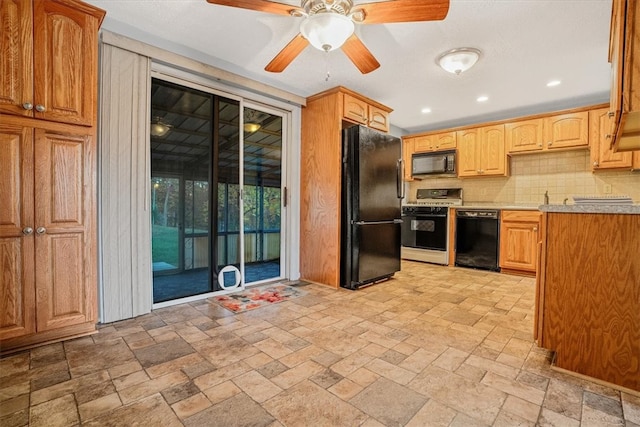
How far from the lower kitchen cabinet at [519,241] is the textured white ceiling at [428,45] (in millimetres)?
1627

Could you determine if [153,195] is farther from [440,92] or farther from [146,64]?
[440,92]

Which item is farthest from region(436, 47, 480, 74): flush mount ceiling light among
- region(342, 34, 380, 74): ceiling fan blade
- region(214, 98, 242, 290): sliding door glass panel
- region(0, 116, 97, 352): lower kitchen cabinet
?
region(0, 116, 97, 352): lower kitchen cabinet

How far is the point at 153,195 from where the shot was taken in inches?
111

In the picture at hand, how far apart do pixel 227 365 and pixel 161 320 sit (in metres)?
1.02

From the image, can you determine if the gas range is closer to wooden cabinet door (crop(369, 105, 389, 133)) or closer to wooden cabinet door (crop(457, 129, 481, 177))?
wooden cabinet door (crop(457, 129, 481, 177))

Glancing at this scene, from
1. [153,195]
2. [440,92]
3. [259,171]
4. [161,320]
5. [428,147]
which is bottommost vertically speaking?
[161,320]

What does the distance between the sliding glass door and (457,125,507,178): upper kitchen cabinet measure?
10.00 ft

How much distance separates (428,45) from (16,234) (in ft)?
11.2

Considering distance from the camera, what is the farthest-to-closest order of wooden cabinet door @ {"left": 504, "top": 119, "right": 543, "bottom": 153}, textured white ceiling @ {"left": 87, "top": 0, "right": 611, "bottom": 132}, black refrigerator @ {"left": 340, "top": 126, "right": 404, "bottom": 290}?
wooden cabinet door @ {"left": 504, "top": 119, "right": 543, "bottom": 153}
black refrigerator @ {"left": 340, "top": 126, "right": 404, "bottom": 290}
textured white ceiling @ {"left": 87, "top": 0, "right": 611, "bottom": 132}

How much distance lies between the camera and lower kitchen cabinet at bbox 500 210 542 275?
3844mm

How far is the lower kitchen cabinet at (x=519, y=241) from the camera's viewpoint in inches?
151

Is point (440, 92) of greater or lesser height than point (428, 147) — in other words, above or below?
above

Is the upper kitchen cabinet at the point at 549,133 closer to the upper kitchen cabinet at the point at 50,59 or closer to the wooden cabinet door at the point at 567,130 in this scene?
the wooden cabinet door at the point at 567,130

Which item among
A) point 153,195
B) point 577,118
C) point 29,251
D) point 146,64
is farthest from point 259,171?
point 577,118
